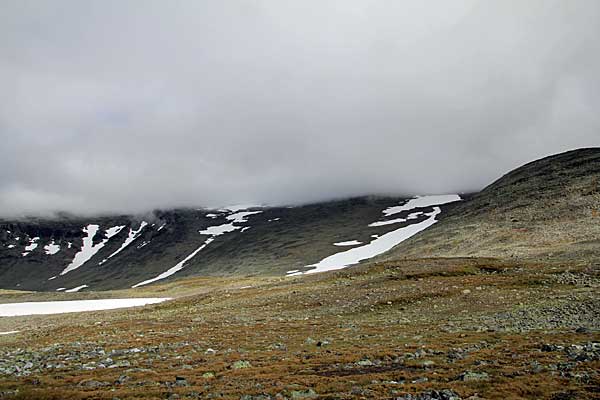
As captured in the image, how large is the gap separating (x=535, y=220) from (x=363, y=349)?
82214 mm

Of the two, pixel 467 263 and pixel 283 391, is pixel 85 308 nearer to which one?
pixel 467 263

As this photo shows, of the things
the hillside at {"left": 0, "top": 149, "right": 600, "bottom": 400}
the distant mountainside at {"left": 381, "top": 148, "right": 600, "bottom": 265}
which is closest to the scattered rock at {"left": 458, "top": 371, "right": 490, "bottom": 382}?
the hillside at {"left": 0, "top": 149, "right": 600, "bottom": 400}

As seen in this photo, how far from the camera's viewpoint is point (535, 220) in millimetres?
92125

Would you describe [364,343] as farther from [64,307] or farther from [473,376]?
[64,307]

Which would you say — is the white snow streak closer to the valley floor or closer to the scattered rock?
the valley floor

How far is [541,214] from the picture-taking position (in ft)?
311

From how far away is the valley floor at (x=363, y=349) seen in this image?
50.3 ft

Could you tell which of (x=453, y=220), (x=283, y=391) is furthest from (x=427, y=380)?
(x=453, y=220)

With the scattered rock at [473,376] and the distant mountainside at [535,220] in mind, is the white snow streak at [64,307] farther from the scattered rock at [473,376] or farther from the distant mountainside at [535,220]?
the scattered rock at [473,376]

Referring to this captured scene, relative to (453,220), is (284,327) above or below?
below

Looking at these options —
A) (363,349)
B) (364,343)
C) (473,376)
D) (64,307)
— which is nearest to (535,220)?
(364,343)

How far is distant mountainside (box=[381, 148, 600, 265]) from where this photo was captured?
6981 centimetres

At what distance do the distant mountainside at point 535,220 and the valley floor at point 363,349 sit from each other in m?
18.1

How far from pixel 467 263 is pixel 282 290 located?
77.6 ft
